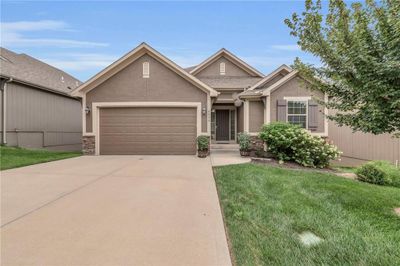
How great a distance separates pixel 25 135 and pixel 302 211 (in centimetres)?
1558

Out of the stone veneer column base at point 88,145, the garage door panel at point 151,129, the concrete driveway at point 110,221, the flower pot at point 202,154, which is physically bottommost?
the concrete driveway at point 110,221

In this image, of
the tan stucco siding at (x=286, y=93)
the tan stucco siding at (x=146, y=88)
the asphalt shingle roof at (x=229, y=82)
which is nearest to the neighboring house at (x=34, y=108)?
the tan stucco siding at (x=146, y=88)

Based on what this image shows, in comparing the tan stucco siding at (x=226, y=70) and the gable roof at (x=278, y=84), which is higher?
the tan stucco siding at (x=226, y=70)

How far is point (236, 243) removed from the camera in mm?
3213

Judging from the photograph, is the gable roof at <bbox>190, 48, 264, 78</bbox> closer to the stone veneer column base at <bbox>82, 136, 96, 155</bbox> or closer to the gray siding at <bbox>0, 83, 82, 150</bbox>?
the stone veneer column base at <bbox>82, 136, 96, 155</bbox>

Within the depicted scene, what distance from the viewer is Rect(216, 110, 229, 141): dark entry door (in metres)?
17.8

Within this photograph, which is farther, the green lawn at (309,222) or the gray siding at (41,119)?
the gray siding at (41,119)

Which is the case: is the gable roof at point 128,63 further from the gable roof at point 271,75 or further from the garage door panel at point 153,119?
the gable roof at point 271,75

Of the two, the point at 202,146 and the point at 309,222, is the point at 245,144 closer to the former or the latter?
the point at 202,146

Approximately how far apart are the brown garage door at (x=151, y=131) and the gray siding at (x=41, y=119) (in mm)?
5285

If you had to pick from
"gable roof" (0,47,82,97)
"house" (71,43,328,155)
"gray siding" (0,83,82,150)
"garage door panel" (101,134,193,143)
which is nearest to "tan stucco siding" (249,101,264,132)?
"house" (71,43,328,155)

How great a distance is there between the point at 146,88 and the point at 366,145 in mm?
10637

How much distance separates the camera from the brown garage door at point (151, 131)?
12.6 meters

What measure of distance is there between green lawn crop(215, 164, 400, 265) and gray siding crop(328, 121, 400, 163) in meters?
5.93
